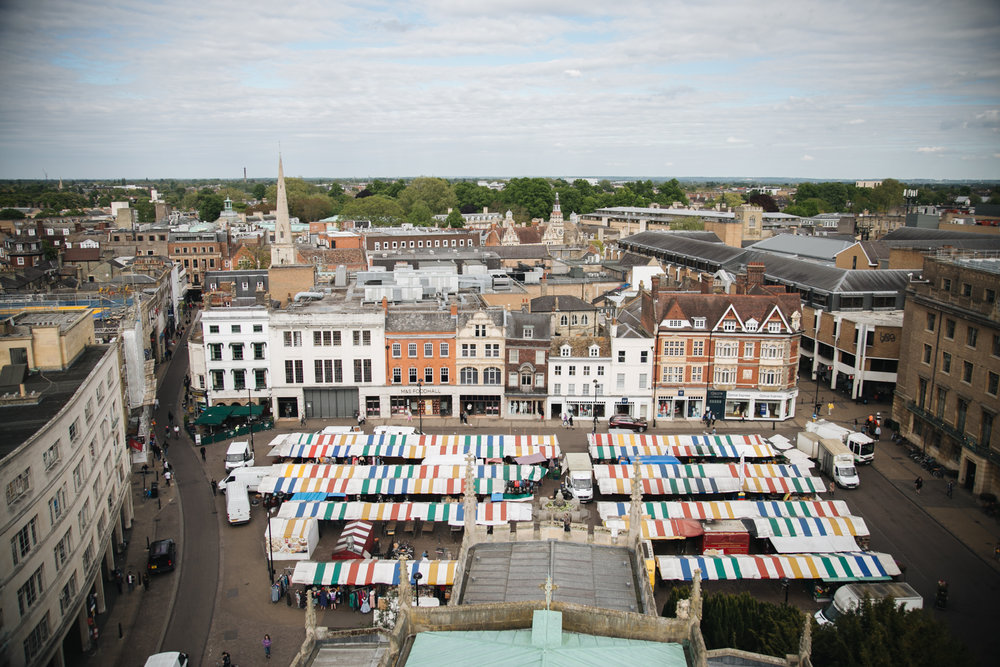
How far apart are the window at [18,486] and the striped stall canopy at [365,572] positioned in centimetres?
1167

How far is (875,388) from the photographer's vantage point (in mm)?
58875

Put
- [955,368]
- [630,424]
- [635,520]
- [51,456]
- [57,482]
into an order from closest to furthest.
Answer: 1. [635,520]
2. [51,456]
3. [57,482]
4. [955,368]
5. [630,424]

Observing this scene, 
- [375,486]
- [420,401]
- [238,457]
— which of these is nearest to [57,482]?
[375,486]

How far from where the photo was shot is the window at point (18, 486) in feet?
72.8

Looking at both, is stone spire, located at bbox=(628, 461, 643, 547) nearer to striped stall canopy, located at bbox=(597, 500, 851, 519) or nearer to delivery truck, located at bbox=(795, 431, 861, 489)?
striped stall canopy, located at bbox=(597, 500, 851, 519)

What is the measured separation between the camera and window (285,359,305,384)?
177ft

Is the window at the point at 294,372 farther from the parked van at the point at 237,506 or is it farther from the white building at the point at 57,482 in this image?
the white building at the point at 57,482

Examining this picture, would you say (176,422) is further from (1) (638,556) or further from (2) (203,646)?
(1) (638,556)

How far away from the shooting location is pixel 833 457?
42.7 meters

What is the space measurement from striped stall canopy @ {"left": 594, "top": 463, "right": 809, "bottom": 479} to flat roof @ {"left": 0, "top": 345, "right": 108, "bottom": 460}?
2612 centimetres

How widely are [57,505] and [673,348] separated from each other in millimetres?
40732

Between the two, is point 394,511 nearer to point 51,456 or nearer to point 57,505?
point 57,505

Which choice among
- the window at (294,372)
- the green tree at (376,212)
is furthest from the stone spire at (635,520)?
the green tree at (376,212)

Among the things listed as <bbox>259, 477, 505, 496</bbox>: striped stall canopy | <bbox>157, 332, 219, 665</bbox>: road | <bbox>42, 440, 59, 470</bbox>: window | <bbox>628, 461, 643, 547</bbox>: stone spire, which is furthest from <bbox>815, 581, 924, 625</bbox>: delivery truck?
<bbox>42, 440, 59, 470</bbox>: window
